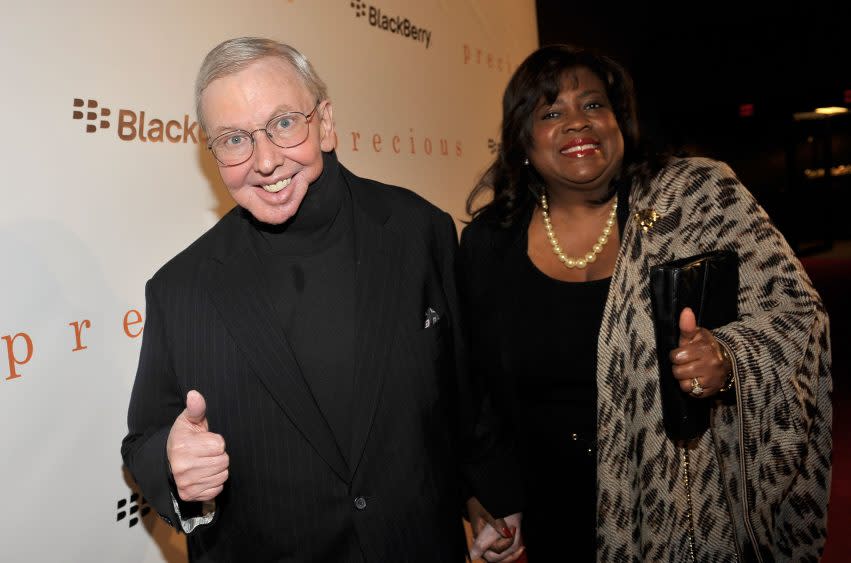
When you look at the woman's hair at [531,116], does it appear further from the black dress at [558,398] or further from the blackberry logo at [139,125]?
the blackberry logo at [139,125]

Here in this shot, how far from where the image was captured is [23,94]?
1.59 m

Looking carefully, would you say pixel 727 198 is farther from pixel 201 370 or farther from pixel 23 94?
pixel 23 94

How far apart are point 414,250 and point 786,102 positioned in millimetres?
14793

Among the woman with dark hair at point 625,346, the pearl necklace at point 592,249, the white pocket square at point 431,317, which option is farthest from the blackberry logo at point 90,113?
the pearl necklace at point 592,249

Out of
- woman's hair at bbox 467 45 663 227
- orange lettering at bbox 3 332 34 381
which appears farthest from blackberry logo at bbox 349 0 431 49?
orange lettering at bbox 3 332 34 381

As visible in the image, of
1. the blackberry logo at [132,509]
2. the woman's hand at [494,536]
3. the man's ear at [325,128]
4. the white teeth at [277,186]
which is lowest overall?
the woman's hand at [494,536]

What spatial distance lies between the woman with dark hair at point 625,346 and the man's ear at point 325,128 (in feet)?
2.09

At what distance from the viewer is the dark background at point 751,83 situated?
7207 millimetres

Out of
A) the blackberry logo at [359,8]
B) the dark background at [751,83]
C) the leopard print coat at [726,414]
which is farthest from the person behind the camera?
the dark background at [751,83]

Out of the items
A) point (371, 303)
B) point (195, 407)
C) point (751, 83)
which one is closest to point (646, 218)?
point (371, 303)

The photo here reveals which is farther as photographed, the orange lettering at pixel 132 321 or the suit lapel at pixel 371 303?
the orange lettering at pixel 132 321

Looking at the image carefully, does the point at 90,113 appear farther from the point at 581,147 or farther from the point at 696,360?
the point at 696,360

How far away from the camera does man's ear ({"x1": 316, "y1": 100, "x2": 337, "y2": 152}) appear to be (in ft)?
5.31

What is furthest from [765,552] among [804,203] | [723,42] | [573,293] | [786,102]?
[804,203]
